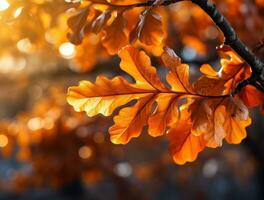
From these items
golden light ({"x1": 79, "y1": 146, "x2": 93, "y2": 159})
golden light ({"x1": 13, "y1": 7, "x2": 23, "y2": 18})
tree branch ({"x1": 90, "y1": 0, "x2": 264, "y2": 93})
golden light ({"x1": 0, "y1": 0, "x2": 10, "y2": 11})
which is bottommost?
golden light ({"x1": 79, "y1": 146, "x2": 93, "y2": 159})

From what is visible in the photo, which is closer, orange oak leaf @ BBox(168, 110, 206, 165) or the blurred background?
orange oak leaf @ BBox(168, 110, 206, 165)

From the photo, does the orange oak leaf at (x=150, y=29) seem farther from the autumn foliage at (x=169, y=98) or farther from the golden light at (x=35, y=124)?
the golden light at (x=35, y=124)

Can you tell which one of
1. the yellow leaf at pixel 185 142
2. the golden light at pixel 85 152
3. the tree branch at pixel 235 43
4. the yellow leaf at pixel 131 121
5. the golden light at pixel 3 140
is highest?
the tree branch at pixel 235 43

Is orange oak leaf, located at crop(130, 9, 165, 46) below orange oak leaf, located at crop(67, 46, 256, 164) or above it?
above

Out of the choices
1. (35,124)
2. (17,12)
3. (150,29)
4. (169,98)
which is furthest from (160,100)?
(35,124)

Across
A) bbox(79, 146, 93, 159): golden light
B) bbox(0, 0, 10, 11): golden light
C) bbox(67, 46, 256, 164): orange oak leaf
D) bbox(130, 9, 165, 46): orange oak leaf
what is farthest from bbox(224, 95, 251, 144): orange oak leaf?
bbox(79, 146, 93, 159): golden light

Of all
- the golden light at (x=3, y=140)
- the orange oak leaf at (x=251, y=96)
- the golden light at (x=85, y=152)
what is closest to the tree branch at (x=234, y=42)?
the orange oak leaf at (x=251, y=96)

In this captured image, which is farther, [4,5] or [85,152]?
[85,152]

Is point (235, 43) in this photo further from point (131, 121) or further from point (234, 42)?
point (131, 121)

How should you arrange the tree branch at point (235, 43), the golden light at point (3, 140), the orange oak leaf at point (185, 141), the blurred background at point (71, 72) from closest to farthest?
the tree branch at point (235, 43) < the orange oak leaf at point (185, 141) < the blurred background at point (71, 72) < the golden light at point (3, 140)

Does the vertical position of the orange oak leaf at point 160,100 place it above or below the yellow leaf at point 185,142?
above

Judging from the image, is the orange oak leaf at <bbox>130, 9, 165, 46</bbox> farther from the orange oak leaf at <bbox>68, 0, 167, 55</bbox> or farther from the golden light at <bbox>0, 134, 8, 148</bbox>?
the golden light at <bbox>0, 134, 8, 148</bbox>

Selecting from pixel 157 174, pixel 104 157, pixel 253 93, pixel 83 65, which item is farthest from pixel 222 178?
pixel 253 93
